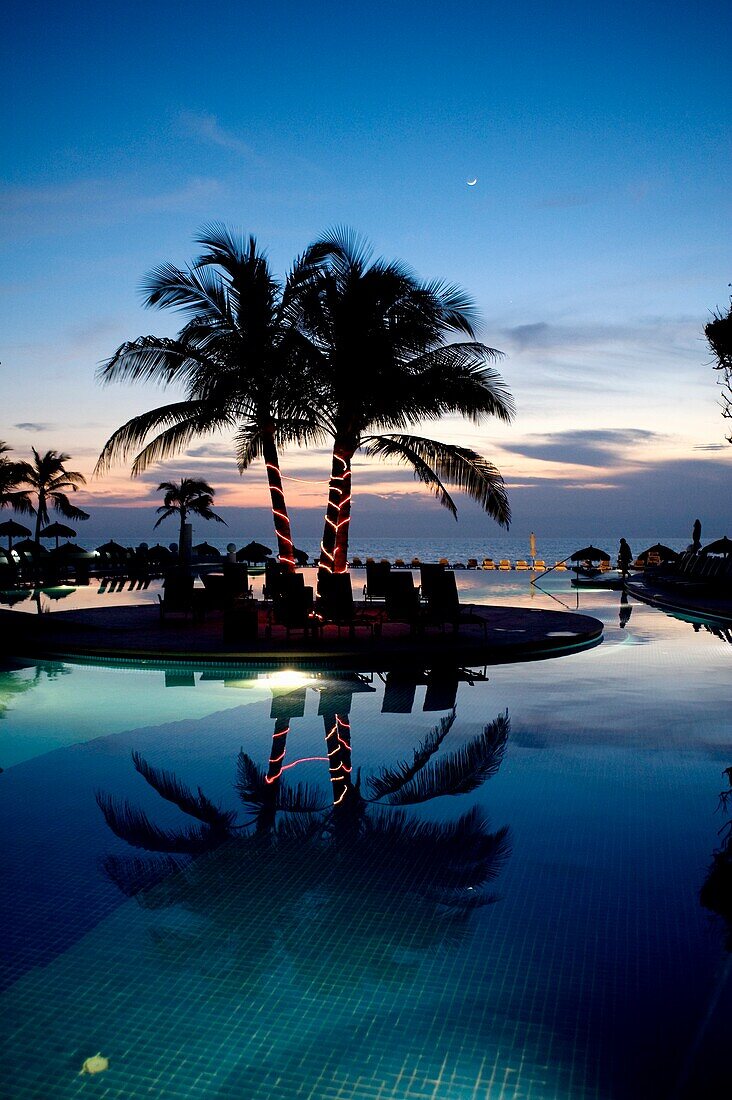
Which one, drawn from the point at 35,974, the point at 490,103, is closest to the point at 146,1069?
the point at 35,974

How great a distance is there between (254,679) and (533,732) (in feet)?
14.0

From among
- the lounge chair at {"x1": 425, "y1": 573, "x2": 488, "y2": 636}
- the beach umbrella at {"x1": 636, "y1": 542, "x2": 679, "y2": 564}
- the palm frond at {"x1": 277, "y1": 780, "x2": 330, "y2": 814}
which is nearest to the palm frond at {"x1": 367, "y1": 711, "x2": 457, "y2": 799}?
the palm frond at {"x1": 277, "y1": 780, "x2": 330, "y2": 814}

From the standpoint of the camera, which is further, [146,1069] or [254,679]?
[254,679]

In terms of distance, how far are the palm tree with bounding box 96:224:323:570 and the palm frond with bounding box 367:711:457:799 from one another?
9.37 meters

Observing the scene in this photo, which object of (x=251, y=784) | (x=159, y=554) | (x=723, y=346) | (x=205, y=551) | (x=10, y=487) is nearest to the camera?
(x=251, y=784)

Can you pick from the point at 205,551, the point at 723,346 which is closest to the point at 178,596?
the point at 723,346

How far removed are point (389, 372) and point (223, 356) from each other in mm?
3658

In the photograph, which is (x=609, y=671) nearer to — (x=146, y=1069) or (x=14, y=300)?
(x=146, y=1069)

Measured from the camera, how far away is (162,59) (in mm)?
14219

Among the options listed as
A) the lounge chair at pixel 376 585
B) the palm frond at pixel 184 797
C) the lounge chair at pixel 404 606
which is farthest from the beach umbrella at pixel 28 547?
the palm frond at pixel 184 797

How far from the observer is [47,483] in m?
38.3

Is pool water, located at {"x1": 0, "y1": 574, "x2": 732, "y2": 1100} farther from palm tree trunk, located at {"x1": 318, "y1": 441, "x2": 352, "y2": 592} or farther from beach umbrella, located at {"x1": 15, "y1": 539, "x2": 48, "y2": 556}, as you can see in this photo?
beach umbrella, located at {"x1": 15, "y1": 539, "x2": 48, "y2": 556}

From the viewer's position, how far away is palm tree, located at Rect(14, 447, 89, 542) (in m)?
37.5

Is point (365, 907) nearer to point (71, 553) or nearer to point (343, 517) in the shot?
point (343, 517)
